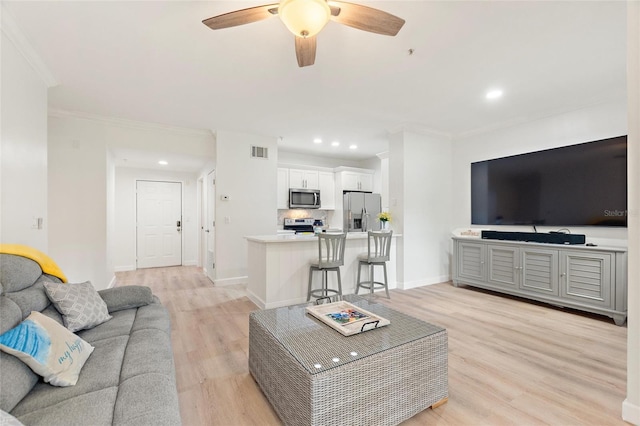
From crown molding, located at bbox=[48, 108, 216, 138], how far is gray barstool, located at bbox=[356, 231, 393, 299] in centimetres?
310

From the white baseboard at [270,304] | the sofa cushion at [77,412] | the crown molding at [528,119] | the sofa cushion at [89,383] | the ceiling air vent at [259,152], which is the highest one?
the crown molding at [528,119]

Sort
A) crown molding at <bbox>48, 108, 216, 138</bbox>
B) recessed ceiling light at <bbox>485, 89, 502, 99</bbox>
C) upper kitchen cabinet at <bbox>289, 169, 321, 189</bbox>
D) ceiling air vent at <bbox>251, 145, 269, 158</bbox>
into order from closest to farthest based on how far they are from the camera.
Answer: recessed ceiling light at <bbox>485, 89, 502, 99</bbox>
crown molding at <bbox>48, 108, 216, 138</bbox>
ceiling air vent at <bbox>251, 145, 269, 158</bbox>
upper kitchen cabinet at <bbox>289, 169, 321, 189</bbox>

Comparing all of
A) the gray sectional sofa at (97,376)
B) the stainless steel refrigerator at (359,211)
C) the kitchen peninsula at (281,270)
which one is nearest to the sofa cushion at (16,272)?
the gray sectional sofa at (97,376)

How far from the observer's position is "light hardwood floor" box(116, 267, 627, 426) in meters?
1.70

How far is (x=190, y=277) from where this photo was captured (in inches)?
215

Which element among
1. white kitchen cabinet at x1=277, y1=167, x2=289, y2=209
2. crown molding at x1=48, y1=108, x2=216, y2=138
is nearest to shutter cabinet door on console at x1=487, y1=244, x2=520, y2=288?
white kitchen cabinet at x1=277, y1=167, x2=289, y2=209

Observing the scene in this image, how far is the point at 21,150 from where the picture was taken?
2.37 meters

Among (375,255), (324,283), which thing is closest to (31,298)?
(324,283)

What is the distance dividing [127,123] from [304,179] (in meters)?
3.30

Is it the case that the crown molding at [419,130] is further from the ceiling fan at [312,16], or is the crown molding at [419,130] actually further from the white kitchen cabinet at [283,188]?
the ceiling fan at [312,16]

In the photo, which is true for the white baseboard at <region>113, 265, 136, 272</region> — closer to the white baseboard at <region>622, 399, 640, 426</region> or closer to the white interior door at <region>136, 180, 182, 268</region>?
the white interior door at <region>136, 180, 182, 268</region>

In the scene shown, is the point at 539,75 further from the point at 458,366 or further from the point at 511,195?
the point at 458,366

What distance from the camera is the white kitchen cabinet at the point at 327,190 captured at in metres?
6.64

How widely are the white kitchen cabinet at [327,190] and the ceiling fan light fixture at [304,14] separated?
4918mm
